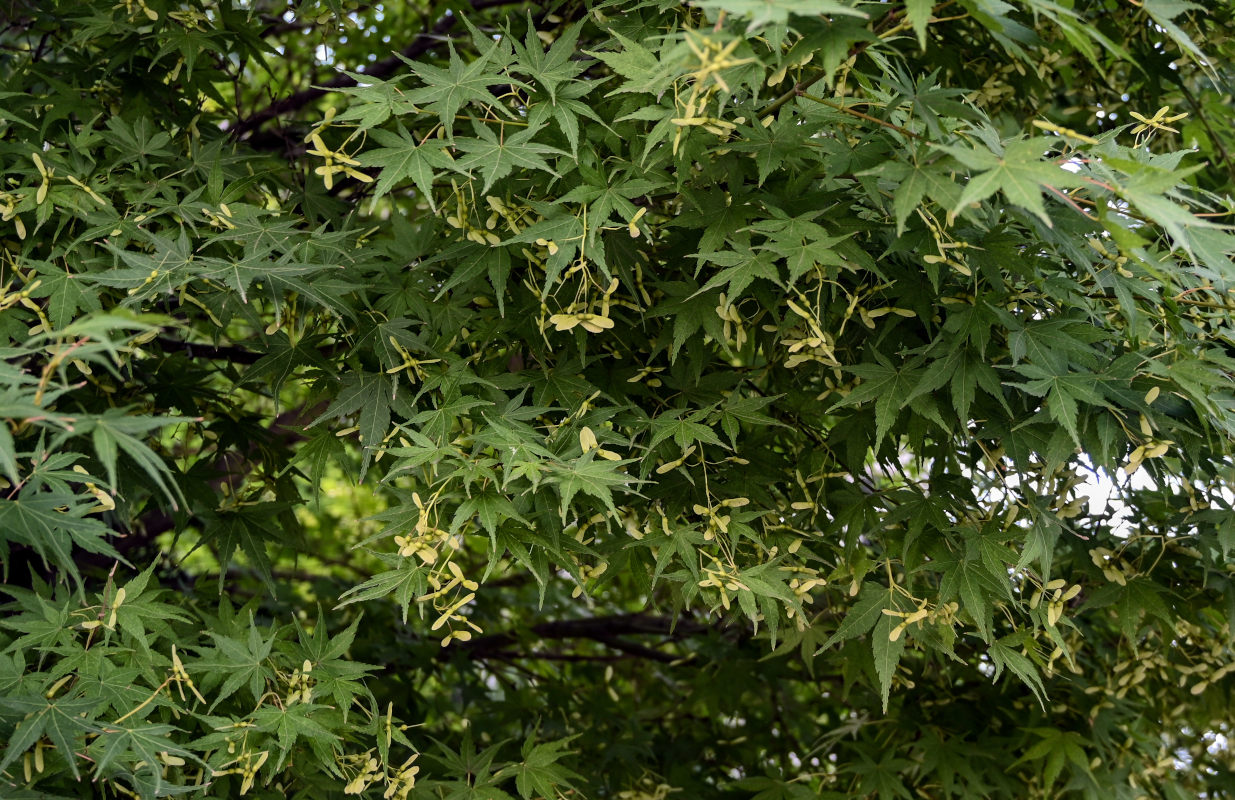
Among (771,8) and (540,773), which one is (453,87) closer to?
(771,8)

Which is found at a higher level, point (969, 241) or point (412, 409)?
→ point (969, 241)

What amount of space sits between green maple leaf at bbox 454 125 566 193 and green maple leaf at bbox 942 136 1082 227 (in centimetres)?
79

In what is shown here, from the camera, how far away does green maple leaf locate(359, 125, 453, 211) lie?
2.10 metres

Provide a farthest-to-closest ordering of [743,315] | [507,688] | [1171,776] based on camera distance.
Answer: [507,688] → [1171,776] → [743,315]

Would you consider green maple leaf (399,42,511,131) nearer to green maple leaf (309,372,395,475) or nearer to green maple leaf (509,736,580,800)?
green maple leaf (309,372,395,475)

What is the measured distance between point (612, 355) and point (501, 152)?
1.96ft

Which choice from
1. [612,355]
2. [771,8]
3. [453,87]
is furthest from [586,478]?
[771,8]

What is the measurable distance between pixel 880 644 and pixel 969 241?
2.95ft

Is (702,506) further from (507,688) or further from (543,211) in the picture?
(507,688)

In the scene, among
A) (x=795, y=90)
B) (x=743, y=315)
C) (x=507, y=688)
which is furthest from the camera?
(x=507, y=688)

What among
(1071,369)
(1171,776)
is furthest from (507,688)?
(1071,369)

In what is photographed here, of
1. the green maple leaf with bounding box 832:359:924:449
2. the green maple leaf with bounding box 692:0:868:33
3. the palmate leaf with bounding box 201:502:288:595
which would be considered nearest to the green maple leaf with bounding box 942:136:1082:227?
the green maple leaf with bounding box 692:0:868:33

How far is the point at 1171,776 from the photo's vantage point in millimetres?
3580

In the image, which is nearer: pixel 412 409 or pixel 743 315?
pixel 412 409
